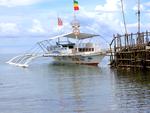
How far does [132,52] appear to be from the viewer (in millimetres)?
63812

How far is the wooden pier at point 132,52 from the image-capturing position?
60338 mm

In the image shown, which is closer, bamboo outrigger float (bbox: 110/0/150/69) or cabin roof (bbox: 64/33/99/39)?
bamboo outrigger float (bbox: 110/0/150/69)

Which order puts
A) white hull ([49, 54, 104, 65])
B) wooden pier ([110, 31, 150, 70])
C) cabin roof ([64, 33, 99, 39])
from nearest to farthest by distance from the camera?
wooden pier ([110, 31, 150, 70]) → white hull ([49, 54, 104, 65]) → cabin roof ([64, 33, 99, 39])

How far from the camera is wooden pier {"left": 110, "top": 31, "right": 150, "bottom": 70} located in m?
60.3

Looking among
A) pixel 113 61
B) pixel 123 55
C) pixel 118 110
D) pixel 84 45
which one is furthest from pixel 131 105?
pixel 84 45

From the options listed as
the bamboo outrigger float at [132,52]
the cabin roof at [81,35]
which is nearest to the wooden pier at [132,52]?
the bamboo outrigger float at [132,52]

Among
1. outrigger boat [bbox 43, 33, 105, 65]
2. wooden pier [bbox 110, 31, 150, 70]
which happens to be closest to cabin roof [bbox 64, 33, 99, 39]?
outrigger boat [bbox 43, 33, 105, 65]

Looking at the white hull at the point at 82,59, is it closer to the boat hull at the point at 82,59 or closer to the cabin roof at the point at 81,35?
the boat hull at the point at 82,59

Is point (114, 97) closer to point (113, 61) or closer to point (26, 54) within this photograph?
point (113, 61)

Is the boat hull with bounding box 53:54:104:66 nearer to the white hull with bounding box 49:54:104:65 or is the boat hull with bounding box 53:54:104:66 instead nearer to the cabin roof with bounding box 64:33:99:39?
the white hull with bounding box 49:54:104:65

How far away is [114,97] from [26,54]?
205ft

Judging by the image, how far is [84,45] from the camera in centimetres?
A: 9250

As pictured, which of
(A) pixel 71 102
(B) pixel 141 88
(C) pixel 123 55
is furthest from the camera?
(C) pixel 123 55

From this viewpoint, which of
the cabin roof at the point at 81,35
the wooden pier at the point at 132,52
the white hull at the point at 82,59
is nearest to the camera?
the wooden pier at the point at 132,52
